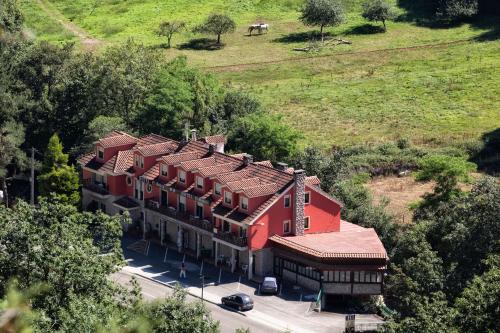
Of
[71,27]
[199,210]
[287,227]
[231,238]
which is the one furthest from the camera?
[71,27]

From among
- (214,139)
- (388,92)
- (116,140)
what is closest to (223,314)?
(214,139)

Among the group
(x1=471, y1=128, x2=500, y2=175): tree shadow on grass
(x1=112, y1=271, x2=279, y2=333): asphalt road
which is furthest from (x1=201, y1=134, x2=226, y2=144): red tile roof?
(x1=471, y1=128, x2=500, y2=175): tree shadow on grass

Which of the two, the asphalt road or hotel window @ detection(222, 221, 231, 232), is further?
hotel window @ detection(222, 221, 231, 232)

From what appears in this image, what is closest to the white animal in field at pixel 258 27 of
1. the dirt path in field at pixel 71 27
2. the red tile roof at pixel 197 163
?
the dirt path in field at pixel 71 27

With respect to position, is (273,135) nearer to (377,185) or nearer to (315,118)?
(377,185)

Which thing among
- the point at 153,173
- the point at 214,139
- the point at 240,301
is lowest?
the point at 240,301

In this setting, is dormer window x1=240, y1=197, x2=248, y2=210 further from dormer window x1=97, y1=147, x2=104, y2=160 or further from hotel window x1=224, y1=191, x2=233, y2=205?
dormer window x1=97, y1=147, x2=104, y2=160

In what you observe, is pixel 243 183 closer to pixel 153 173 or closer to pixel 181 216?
pixel 181 216
